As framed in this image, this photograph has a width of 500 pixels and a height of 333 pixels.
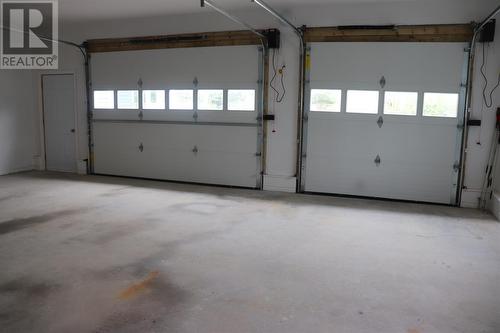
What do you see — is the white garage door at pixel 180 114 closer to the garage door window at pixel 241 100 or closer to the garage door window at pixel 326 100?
the garage door window at pixel 241 100

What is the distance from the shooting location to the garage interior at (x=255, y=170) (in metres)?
2.67

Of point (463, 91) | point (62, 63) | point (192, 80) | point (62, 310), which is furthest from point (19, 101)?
point (463, 91)

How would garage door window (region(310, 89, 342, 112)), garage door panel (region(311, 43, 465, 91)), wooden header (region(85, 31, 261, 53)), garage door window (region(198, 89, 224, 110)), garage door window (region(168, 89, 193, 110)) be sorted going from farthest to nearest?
garage door window (region(168, 89, 193, 110))
garage door window (region(198, 89, 224, 110))
wooden header (region(85, 31, 261, 53))
garage door window (region(310, 89, 342, 112))
garage door panel (region(311, 43, 465, 91))

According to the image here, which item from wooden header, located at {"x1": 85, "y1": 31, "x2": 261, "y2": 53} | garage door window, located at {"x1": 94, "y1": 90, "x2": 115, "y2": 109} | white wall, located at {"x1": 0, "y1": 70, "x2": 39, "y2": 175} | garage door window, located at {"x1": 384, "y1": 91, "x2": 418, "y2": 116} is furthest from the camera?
white wall, located at {"x1": 0, "y1": 70, "x2": 39, "y2": 175}

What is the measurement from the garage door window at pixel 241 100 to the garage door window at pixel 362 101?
154 cm

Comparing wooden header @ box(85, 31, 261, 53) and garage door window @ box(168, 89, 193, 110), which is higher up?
wooden header @ box(85, 31, 261, 53)

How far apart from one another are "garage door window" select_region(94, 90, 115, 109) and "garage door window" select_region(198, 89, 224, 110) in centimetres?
188

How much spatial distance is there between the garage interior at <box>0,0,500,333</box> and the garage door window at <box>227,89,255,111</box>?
0.08 feet

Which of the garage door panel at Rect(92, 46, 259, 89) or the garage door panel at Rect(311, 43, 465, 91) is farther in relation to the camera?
the garage door panel at Rect(92, 46, 259, 89)

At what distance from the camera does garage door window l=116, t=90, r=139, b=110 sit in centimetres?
714

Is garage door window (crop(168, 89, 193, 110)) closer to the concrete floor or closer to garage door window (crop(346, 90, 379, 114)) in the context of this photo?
the concrete floor

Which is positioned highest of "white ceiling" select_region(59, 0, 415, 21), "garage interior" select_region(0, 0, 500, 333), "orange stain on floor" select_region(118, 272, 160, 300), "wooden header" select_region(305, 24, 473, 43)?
"white ceiling" select_region(59, 0, 415, 21)

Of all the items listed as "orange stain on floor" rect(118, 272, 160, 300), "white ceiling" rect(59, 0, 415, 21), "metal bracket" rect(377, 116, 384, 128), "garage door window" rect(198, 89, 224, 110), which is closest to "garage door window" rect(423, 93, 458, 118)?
"metal bracket" rect(377, 116, 384, 128)

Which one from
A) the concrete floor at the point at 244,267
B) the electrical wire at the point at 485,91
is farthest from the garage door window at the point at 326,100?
the electrical wire at the point at 485,91
